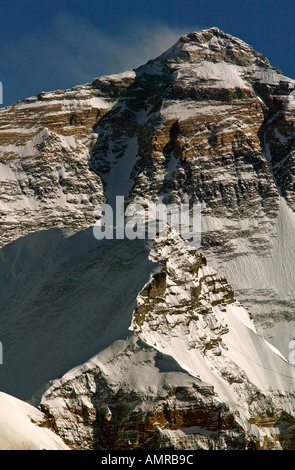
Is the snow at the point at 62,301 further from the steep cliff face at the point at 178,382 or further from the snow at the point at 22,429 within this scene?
the snow at the point at 22,429

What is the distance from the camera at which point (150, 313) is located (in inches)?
4040

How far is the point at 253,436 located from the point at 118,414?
15.4 meters

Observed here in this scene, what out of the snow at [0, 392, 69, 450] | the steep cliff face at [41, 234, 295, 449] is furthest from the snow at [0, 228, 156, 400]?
the snow at [0, 392, 69, 450]

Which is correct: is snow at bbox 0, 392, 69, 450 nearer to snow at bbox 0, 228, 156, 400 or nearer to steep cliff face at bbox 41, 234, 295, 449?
steep cliff face at bbox 41, 234, 295, 449

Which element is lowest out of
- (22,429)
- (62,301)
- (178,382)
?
(22,429)

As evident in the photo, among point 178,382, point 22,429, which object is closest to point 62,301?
point 178,382

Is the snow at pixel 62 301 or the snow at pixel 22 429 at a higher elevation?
the snow at pixel 62 301

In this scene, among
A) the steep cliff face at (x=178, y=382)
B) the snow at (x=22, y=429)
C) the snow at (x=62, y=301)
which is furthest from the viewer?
the snow at (x=62, y=301)

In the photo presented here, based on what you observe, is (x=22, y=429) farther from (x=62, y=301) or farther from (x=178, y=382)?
(x=62, y=301)

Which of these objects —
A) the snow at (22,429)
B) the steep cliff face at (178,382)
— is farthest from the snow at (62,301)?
the snow at (22,429)

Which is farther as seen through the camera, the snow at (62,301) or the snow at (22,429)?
the snow at (62,301)

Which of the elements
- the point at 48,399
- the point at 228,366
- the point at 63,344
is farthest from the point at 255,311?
the point at 48,399

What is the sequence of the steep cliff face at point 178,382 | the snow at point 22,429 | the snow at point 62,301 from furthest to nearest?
the snow at point 62,301 < the steep cliff face at point 178,382 < the snow at point 22,429
